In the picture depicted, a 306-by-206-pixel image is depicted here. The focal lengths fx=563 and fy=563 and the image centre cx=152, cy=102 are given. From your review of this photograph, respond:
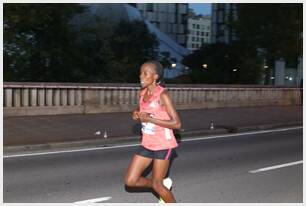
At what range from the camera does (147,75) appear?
549cm

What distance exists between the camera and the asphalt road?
6.78 meters

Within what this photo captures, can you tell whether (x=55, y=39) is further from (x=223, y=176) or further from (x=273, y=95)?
(x=223, y=176)

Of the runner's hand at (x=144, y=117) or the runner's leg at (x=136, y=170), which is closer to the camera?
the runner's hand at (x=144, y=117)

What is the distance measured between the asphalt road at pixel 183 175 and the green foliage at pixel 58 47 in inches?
452

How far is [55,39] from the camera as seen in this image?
2598 centimetres

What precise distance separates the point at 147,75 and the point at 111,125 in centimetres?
924

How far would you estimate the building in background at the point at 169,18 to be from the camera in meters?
131

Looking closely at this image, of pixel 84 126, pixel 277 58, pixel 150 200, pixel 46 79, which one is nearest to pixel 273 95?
pixel 277 58

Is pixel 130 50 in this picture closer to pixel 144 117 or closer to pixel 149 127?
pixel 149 127

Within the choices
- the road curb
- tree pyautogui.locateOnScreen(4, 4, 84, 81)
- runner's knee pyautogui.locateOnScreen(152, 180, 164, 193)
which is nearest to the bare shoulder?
runner's knee pyautogui.locateOnScreen(152, 180, 164, 193)

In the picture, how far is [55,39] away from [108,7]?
32.3 m

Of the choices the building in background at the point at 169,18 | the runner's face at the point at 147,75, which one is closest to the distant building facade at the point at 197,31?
the building in background at the point at 169,18

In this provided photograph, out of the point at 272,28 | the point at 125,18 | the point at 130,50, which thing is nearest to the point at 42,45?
the point at 130,50

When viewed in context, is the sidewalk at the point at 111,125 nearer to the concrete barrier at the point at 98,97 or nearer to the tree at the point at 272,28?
the concrete barrier at the point at 98,97
